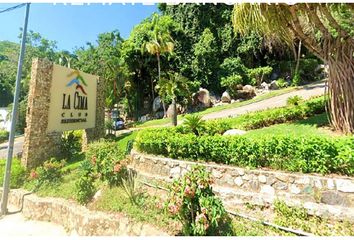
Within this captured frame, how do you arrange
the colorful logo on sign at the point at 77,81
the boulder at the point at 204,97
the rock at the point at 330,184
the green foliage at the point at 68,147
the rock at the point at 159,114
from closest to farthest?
1. the rock at the point at 330,184
2. the colorful logo on sign at the point at 77,81
3. the green foliage at the point at 68,147
4. the boulder at the point at 204,97
5. the rock at the point at 159,114

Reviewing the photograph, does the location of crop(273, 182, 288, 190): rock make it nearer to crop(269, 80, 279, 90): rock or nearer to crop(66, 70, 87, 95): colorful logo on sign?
crop(66, 70, 87, 95): colorful logo on sign

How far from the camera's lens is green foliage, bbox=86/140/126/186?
22.3 ft

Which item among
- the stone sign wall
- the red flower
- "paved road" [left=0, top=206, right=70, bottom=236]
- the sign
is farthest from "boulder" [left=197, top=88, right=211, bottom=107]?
"paved road" [left=0, top=206, right=70, bottom=236]

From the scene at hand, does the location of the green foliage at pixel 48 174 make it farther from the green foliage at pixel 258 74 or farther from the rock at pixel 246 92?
the green foliage at pixel 258 74

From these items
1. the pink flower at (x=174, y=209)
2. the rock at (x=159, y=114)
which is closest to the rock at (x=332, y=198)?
the pink flower at (x=174, y=209)

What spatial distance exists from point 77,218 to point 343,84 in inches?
304

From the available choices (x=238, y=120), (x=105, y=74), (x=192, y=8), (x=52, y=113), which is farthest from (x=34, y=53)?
(x=238, y=120)

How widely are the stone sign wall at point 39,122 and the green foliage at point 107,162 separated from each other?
10.7 ft

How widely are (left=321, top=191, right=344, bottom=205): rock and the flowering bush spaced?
5.53 feet

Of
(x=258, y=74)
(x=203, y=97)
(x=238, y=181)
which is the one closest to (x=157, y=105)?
(x=203, y=97)

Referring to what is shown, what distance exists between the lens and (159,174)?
668 cm

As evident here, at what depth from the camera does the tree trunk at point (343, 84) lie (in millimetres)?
6930

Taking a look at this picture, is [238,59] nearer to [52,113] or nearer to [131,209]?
[52,113]

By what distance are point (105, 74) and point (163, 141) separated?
22.0m
